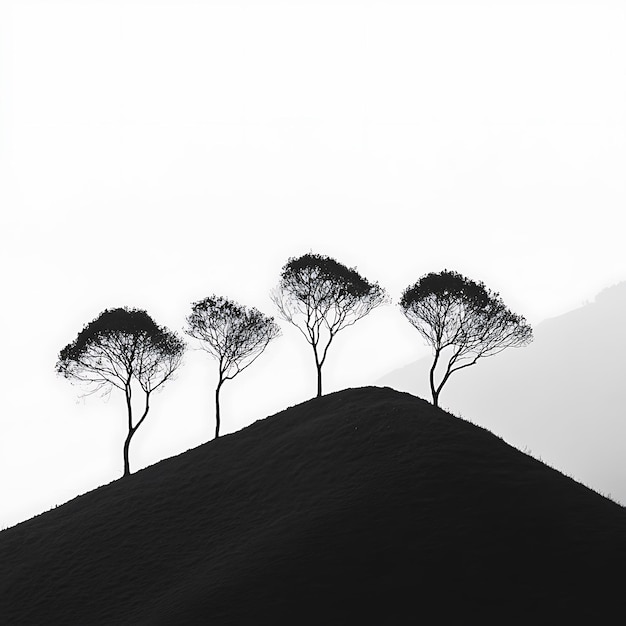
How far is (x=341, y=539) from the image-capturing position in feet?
94.5

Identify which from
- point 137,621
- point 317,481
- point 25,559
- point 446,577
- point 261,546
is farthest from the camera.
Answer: point 25,559

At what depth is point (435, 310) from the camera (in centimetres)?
5634

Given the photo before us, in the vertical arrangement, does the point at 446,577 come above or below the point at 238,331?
below

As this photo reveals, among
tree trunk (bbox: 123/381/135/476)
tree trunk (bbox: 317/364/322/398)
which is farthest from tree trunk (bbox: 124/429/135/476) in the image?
tree trunk (bbox: 317/364/322/398)

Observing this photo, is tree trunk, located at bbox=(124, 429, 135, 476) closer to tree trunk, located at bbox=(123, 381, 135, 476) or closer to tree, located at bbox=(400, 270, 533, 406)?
tree trunk, located at bbox=(123, 381, 135, 476)

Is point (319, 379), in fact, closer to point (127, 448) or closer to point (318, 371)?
point (318, 371)

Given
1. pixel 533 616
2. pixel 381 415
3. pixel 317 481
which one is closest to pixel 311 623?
pixel 533 616

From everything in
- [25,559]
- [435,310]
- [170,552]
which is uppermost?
[435,310]

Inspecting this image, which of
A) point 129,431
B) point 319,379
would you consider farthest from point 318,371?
point 129,431

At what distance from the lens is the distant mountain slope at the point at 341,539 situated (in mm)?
24188

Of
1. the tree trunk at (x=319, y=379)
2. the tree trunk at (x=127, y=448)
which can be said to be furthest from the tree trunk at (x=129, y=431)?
the tree trunk at (x=319, y=379)

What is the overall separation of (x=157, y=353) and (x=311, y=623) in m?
40.7

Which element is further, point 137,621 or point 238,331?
point 238,331

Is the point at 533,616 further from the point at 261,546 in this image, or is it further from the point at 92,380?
the point at 92,380
